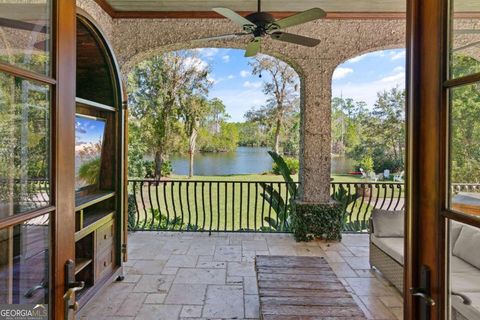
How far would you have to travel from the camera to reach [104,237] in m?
3.11

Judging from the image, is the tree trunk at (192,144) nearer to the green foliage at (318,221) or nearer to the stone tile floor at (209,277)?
the stone tile floor at (209,277)

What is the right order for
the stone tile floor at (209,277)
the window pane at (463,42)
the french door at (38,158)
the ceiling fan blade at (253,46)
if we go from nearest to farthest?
the window pane at (463,42) → the french door at (38,158) → the stone tile floor at (209,277) → the ceiling fan blade at (253,46)

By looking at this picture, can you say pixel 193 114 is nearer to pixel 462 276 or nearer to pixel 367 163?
pixel 367 163

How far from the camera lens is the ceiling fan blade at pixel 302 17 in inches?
106

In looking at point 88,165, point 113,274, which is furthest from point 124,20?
point 113,274

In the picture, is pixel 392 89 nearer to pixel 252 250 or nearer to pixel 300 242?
pixel 300 242

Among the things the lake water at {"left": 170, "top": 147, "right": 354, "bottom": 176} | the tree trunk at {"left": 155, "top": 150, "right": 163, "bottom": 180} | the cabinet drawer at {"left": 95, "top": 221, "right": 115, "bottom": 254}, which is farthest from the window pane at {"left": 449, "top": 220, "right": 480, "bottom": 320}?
the tree trunk at {"left": 155, "top": 150, "right": 163, "bottom": 180}

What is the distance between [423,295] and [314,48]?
4531 mm

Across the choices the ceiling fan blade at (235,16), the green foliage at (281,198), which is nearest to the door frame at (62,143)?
the ceiling fan blade at (235,16)

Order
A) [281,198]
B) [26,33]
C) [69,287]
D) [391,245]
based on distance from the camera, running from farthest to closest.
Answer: [281,198]
[391,245]
[69,287]
[26,33]

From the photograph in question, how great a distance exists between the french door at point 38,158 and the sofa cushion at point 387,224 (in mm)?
3440

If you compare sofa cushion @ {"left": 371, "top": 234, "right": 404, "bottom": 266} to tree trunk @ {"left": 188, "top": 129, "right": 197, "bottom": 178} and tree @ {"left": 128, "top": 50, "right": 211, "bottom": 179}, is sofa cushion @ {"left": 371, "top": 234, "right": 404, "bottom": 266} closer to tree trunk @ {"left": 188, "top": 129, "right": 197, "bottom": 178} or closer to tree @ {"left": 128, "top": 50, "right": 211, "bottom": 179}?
tree trunk @ {"left": 188, "top": 129, "right": 197, "bottom": 178}

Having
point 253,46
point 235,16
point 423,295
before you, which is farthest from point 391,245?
point 235,16

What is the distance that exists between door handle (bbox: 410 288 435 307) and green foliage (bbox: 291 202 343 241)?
12.4 ft
